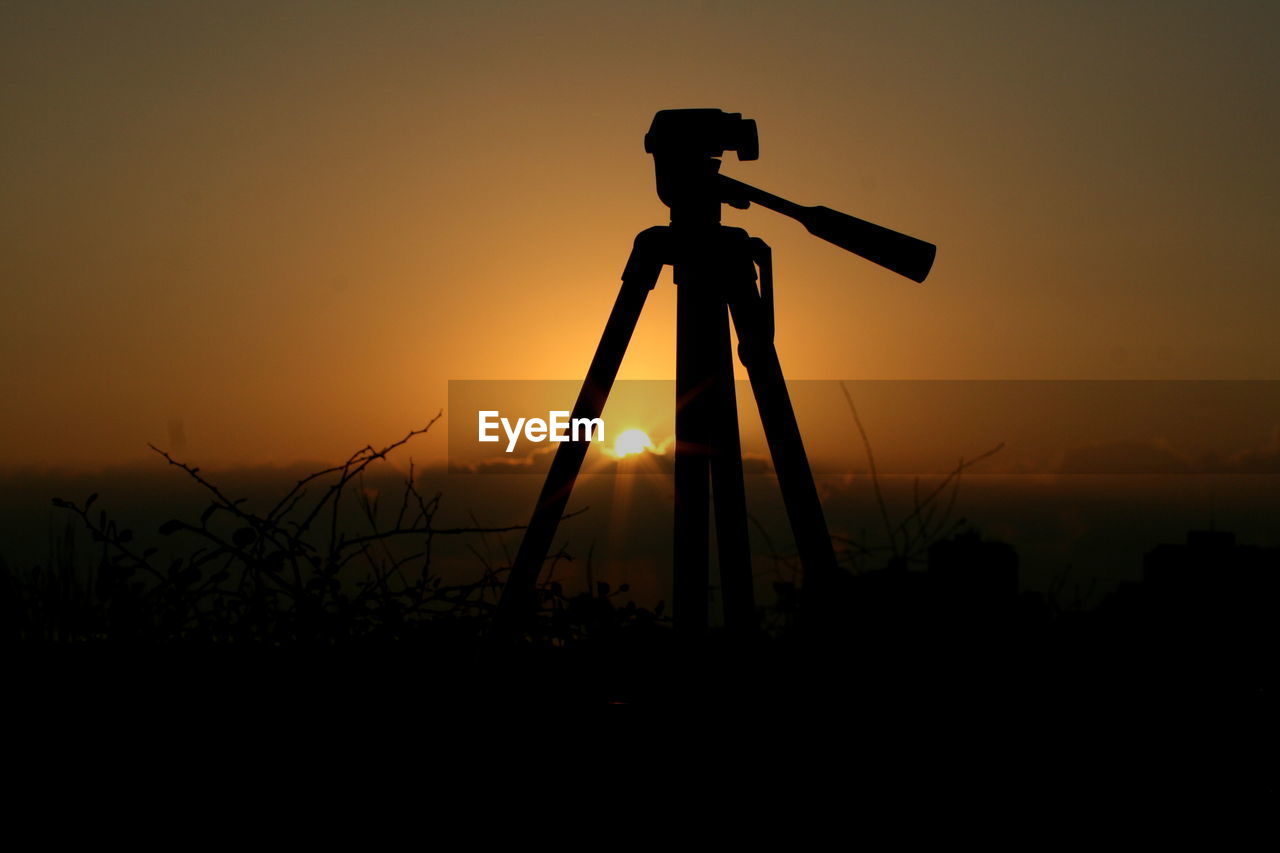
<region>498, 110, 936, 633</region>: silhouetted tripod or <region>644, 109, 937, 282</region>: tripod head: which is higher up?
<region>644, 109, 937, 282</region>: tripod head

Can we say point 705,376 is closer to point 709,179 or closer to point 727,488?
point 727,488

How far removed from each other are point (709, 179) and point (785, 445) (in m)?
0.97

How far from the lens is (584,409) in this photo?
364 centimetres

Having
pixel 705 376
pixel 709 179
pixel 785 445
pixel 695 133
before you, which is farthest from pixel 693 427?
pixel 695 133

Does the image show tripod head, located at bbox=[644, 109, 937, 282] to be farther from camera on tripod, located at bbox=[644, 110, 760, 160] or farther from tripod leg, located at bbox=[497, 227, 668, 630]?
tripod leg, located at bbox=[497, 227, 668, 630]

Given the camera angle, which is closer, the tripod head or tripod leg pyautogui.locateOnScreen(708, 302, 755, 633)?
the tripod head

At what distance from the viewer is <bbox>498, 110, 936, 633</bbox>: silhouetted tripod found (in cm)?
364

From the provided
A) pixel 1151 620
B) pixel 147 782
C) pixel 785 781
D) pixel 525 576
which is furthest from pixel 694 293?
pixel 1151 620

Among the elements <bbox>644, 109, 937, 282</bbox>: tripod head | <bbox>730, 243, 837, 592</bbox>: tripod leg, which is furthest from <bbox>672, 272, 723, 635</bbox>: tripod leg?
<bbox>644, 109, 937, 282</bbox>: tripod head

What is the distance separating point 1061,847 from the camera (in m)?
3.12

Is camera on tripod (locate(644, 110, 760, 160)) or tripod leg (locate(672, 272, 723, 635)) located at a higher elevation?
camera on tripod (locate(644, 110, 760, 160))

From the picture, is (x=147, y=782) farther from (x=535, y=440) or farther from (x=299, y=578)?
(x=535, y=440)

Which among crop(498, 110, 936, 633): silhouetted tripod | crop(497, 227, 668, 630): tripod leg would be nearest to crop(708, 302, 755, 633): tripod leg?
crop(498, 110, 936, 633): silhouetted tripod

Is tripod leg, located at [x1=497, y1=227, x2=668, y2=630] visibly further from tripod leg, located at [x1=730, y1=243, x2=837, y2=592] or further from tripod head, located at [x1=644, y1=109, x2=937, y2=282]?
tripod leg, located at [x1=730, y1=243, x2=837, y2=592]
